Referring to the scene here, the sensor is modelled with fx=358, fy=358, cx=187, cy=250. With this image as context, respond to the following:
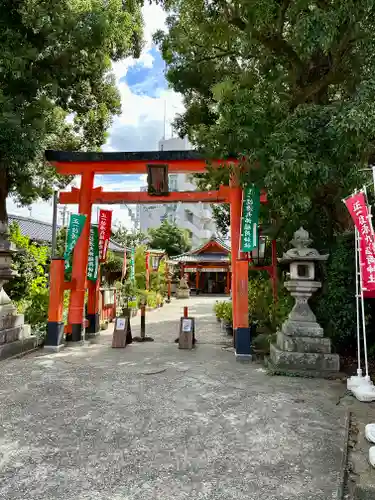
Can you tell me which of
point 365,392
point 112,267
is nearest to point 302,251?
point 365,392

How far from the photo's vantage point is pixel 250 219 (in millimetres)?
8289

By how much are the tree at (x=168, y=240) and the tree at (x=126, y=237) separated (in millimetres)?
2466

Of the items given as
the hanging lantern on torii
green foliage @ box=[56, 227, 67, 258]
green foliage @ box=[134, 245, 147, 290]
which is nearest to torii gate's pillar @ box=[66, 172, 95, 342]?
the hanging lantern on torii

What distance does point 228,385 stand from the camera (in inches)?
245

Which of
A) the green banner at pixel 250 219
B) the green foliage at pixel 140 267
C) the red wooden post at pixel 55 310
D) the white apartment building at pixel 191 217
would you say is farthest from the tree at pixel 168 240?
the green banner at pixel 250 219

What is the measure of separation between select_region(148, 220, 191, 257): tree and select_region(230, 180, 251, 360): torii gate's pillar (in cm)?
3063

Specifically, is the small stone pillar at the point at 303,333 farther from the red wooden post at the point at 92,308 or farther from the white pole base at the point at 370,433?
the red wooden post at the point at 92,308

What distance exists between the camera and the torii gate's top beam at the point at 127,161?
933 centimetres

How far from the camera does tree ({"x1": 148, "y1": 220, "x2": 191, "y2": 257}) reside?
1571 inches

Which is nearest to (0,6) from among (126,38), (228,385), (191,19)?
(126,38)

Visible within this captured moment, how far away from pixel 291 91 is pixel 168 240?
3289 centimetres

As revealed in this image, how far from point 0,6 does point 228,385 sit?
9.04m

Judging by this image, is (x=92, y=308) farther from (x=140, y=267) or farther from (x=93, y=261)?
(x=140, y=267)

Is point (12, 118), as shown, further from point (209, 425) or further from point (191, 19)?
point (209, 425)
